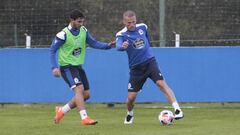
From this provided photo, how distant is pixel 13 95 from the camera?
16.7 m

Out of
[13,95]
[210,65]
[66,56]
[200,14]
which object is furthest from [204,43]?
[66,56]

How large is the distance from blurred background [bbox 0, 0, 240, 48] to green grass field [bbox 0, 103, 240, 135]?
2.14 m

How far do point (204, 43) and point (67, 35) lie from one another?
716 cm

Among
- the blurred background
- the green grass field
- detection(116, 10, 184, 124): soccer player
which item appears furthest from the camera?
the blurred background

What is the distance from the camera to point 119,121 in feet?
41.0

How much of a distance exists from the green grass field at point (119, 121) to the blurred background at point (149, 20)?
84.1 inches

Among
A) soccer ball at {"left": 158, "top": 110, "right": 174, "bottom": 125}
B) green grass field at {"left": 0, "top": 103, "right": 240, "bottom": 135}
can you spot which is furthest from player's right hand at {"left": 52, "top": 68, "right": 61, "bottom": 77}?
soccer ball at {"left": 158, "top": 110, "right": 174, "bottom": 125}

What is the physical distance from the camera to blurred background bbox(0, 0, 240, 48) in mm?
18141

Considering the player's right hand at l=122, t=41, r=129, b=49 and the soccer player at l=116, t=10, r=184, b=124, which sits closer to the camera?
the player's right hand at l=122, t=41, r=129, b=49

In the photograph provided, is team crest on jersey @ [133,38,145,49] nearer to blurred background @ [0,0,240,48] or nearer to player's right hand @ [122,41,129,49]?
player's right hand @ [122,41,129,49]

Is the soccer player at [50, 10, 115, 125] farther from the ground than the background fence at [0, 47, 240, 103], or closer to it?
farther from the ground

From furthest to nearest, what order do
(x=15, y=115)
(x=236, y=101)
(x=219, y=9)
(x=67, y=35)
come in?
(x=219, y=9)
(x=236, y=101)
(x=15, y=115)
(x=67, y=35)

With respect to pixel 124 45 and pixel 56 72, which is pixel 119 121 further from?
pixel 124 45

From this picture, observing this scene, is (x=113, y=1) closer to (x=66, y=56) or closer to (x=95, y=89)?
(x=95, y=89)
